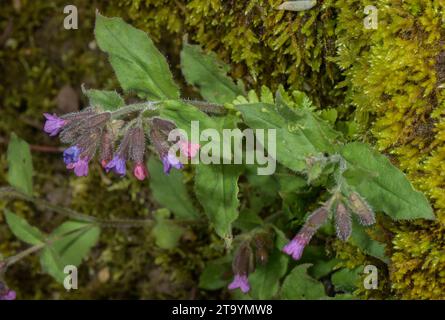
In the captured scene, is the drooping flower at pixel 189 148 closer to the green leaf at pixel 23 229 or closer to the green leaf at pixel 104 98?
the green leaf at pixel 104 98

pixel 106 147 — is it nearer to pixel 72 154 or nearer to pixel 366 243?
pixel 72 154

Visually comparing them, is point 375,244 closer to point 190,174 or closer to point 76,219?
point 190,174

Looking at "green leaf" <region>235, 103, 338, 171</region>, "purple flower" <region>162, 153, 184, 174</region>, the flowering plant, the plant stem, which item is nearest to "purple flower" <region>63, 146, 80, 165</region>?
the flowering plant

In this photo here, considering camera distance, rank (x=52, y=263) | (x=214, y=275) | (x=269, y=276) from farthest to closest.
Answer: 1. (x=214, y=275)
2. (x=52, y=263)
3. (x=269, y=276)

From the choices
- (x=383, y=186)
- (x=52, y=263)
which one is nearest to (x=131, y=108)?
(x=383, y=186)

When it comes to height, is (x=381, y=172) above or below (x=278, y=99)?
below

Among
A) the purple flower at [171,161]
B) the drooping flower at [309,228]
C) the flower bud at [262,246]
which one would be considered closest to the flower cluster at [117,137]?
the purple flower at [171,161]
